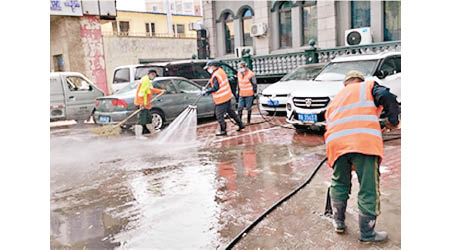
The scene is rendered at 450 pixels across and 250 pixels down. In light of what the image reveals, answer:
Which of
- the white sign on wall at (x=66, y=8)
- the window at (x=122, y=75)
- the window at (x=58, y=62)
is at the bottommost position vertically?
the window at (x=122, y=75)

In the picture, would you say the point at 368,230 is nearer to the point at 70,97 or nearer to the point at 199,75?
the point at 199,75

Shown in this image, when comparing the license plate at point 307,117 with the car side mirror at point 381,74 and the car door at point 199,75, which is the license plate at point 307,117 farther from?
the car door at point 199,75

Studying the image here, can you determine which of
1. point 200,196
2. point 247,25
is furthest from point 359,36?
point 200,196

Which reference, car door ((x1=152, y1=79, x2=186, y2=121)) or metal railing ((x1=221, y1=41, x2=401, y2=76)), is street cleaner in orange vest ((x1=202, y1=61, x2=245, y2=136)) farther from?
metal railing ((x1=221, y1=41, x2=401, y2=76))

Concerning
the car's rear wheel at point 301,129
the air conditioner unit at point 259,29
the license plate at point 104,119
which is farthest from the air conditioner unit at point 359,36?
the license plate at point 104,119

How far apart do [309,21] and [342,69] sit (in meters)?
8.35

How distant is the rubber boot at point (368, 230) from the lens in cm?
352

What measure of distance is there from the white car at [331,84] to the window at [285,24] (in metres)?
8.52

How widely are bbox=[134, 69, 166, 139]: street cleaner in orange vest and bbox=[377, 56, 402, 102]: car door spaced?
5338mm

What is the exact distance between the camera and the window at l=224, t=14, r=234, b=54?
20.4 metres

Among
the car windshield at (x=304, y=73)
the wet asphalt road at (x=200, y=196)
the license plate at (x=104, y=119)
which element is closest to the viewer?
the wet asphalt road at (x=200, y=196)

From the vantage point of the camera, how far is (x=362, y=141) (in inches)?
135

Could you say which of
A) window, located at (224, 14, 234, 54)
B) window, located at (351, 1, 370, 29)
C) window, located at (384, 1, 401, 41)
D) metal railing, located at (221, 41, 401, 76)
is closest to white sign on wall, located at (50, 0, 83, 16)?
window, located at (224, 14, 234, 54)

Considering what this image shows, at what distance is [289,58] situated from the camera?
16.8m
